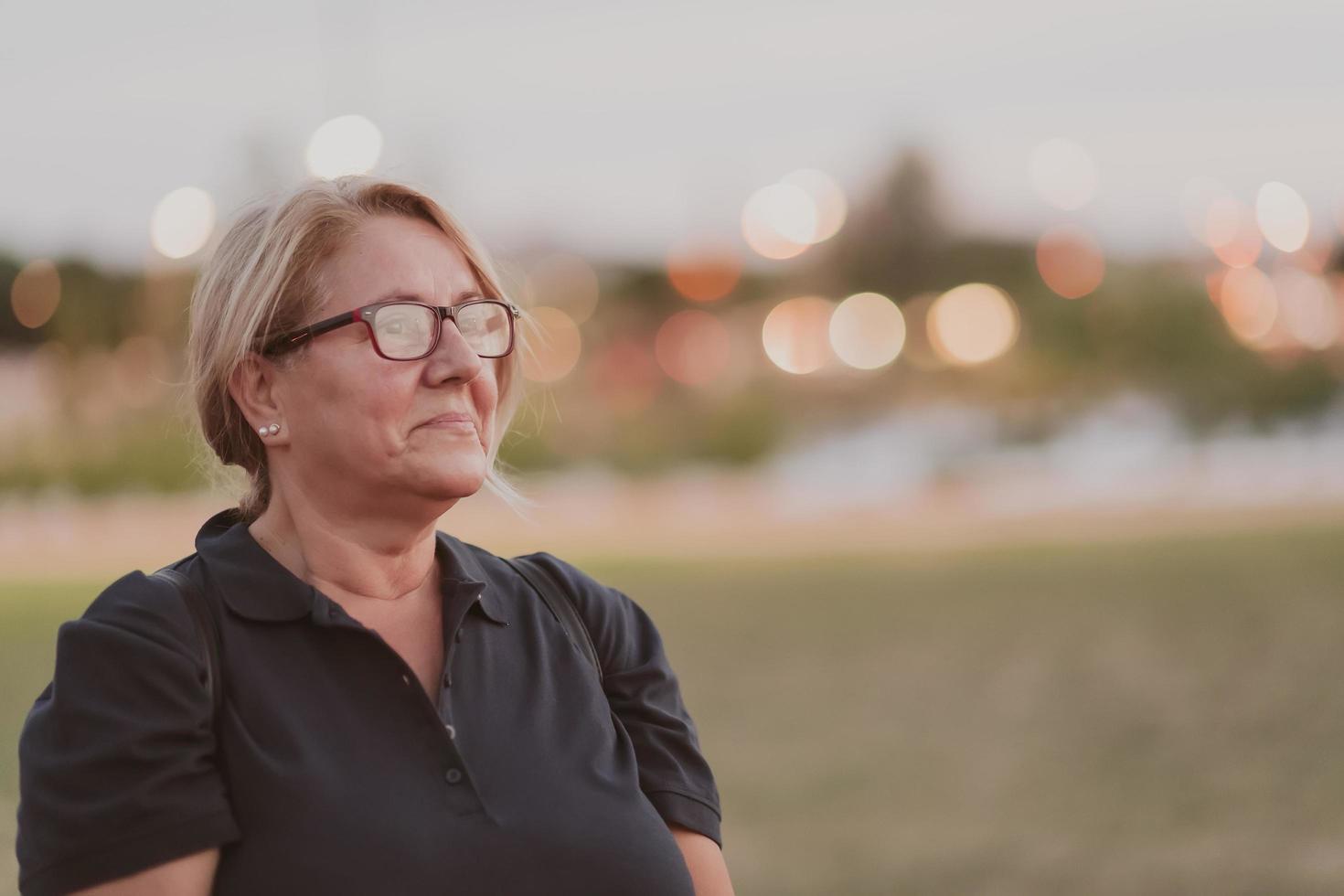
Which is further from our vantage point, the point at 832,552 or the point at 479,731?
the point at 832,552

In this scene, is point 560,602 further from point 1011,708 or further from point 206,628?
point 1011,708

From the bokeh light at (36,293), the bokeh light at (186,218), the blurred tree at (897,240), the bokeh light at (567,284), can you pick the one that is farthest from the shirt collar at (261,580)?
the blurred tree at (897,240)

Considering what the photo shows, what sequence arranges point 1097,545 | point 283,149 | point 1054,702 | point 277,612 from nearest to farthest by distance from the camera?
point 277,612, point 1054,702, point 1097,545, point 283,149

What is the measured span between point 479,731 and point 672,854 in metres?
0.29

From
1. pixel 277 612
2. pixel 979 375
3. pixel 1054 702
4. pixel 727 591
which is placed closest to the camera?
pixel 277 612

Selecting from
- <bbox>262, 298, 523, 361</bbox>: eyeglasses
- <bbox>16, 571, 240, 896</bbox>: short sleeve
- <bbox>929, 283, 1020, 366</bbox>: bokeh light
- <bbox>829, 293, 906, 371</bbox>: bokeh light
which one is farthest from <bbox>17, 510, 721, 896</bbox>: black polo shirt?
<bbox>829, 293, 906, 371</bbox>: bokeh light

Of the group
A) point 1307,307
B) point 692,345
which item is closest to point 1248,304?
point 1307,307

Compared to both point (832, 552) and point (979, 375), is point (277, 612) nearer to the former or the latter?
point (832, 552)

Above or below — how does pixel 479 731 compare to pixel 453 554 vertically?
below

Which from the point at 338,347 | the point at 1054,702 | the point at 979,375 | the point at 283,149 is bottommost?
the point at 1054,702

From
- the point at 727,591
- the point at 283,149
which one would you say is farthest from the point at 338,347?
the point at 283,149

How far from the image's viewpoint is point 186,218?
13234 millimetres

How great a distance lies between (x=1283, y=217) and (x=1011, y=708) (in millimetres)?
10318

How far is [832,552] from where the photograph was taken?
1259cm
